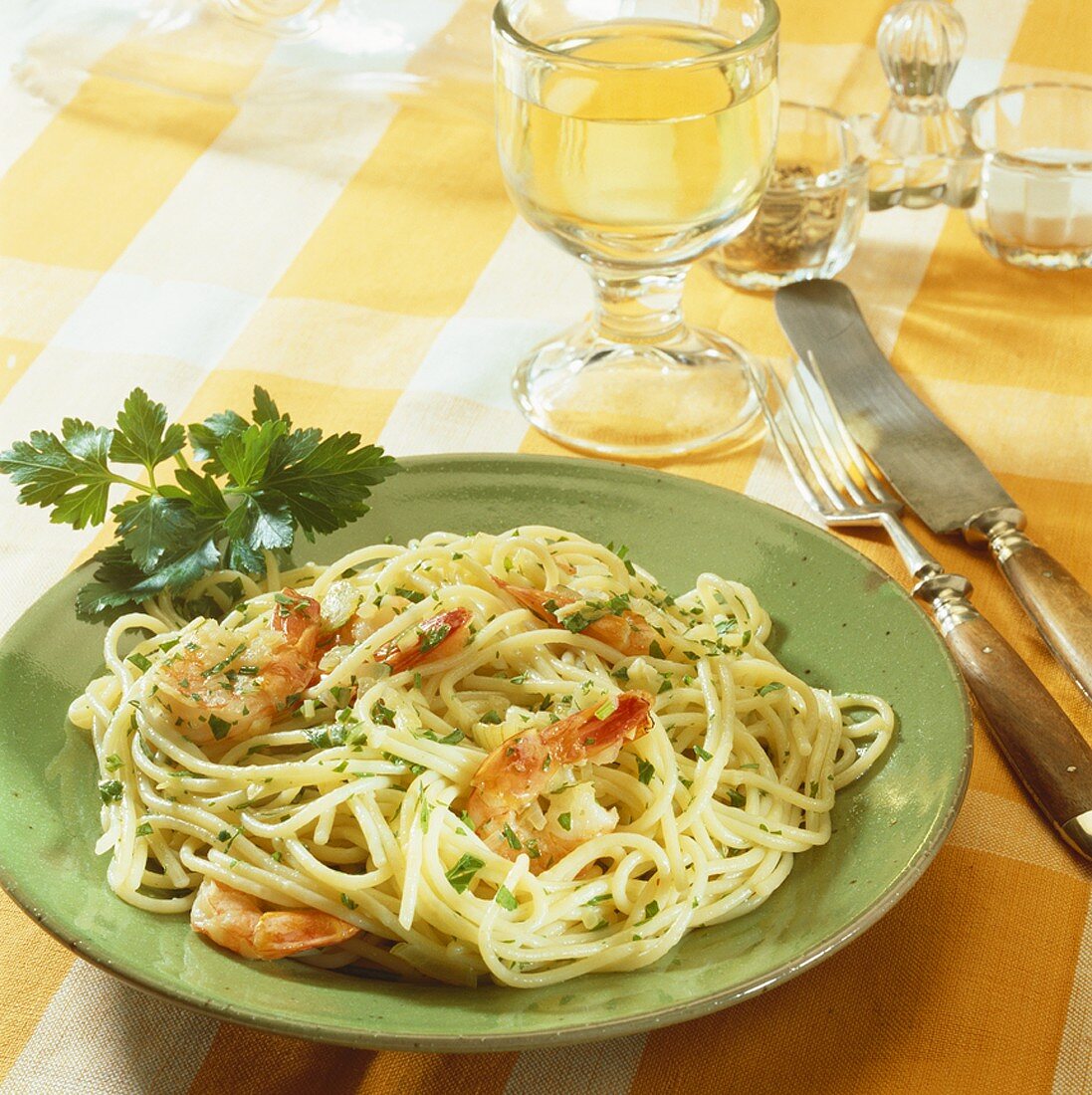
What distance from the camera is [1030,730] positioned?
1484mm

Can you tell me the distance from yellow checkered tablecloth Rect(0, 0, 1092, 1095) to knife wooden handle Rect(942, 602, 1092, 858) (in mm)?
47

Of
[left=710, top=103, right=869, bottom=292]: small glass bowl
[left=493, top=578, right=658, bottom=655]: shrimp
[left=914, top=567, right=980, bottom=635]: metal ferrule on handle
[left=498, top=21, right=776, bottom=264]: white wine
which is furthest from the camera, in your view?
[left=710, top=103, right=869, bottom=292]: small glass bowl

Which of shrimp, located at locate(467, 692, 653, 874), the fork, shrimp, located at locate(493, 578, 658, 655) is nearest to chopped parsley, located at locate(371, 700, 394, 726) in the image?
shrimp, located at locate(467, 692, 653, 874)

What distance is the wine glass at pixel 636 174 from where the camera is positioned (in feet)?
6.40

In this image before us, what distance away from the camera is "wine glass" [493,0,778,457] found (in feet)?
6.40

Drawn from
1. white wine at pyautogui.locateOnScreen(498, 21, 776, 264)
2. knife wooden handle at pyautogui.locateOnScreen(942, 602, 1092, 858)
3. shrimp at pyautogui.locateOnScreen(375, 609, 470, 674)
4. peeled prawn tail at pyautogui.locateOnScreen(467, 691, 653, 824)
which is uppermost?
white wine at pyautogui.locateOnScreen(498, 21, 776, 264)

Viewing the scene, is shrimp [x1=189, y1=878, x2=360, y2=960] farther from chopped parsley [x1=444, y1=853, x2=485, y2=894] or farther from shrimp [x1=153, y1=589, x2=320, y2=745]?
shrimp [x1=153, y1=589, x2=320, y2=745]

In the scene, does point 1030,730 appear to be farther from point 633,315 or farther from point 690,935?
point 633,315

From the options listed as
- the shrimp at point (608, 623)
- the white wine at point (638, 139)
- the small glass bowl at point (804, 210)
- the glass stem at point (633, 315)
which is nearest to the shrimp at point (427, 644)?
the shrimp at point (608, 623)

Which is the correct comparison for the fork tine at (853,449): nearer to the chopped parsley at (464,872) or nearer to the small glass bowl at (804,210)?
the small glass bowl at (804,210)

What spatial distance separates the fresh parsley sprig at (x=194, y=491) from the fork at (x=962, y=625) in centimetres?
63

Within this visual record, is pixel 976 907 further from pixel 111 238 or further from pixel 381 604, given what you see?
pixel 111 238

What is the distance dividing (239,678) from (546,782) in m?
0.33

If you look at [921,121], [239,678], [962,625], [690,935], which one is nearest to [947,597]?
[962,625]
